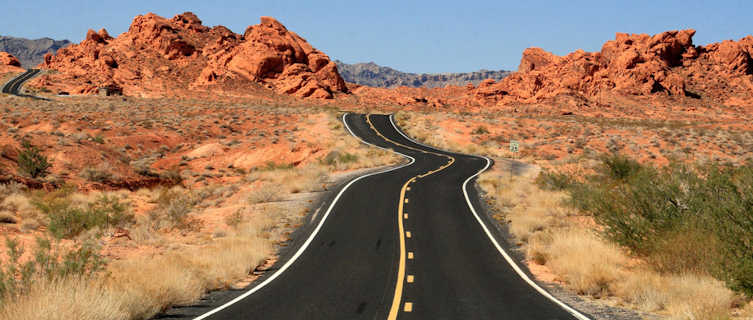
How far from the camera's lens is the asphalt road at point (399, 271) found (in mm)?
9961

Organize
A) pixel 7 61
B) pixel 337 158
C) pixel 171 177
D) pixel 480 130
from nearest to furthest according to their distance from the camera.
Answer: pixel 171 177, pixel 337 158, pixel 480 130, pixel 7 61

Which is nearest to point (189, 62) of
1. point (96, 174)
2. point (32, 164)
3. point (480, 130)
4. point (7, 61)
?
point (7, 61)

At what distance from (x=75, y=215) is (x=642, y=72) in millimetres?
104315

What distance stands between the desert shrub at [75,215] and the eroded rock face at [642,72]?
93018 millimetres

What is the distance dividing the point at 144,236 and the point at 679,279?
15.2 meters

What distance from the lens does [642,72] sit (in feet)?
322

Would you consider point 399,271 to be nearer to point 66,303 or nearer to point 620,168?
point 66,303

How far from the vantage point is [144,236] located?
1630cm

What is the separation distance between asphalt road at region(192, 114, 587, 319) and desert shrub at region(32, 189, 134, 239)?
23.7 feet

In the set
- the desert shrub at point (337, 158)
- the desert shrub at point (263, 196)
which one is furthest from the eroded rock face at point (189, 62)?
the desert shrub at point (263, 196)

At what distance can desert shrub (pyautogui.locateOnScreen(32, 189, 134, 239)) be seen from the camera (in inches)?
628

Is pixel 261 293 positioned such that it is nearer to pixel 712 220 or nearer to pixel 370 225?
pixel 370 225

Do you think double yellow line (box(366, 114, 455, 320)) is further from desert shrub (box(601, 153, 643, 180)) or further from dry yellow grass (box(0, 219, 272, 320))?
desert shrub (box(601, 153, 643, 180))

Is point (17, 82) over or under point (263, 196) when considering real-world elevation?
over
